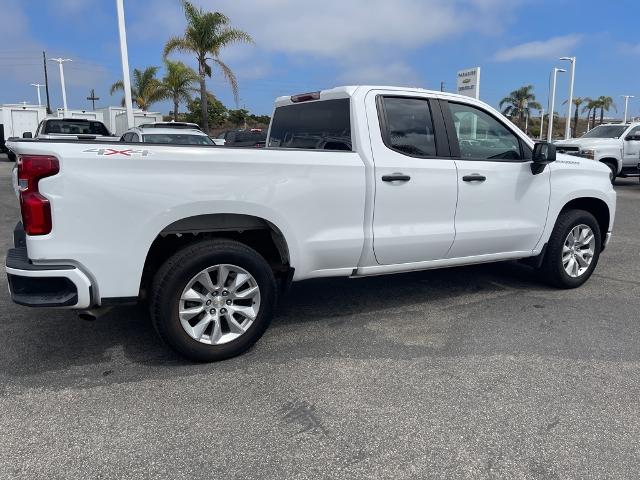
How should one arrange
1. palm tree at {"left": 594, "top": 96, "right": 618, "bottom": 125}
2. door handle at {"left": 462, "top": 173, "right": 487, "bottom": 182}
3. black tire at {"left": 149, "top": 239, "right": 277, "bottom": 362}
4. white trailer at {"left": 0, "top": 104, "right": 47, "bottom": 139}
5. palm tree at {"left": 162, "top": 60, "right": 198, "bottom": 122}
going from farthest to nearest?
1. palm tree at {"left": 594, "top": 96, "right": 618, "bottom": 125}
2. palm tree at {"left": 162, "top": 60, "right": 198, "bottom": 122}
3. white trailer at {"left": 0, "top": 104, "right": 47, "bottom": 139}
4. door handle at {"left": 462, "top": 173, "right": 487, "bottom": 182}
5. black tire at {"left": 149, "top": 239, "right": 277, "bottom": 362}

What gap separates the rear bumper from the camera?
3188 mm

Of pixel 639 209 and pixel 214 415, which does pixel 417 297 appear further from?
pixel 639 209

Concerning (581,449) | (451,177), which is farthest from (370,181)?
(581,449)

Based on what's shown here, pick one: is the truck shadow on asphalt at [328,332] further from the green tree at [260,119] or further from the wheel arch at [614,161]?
the green tree at [260,119]

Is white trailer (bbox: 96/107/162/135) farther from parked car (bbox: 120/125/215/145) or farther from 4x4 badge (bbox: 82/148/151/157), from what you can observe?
4x4 badge (bbox: 82/148/151/157)

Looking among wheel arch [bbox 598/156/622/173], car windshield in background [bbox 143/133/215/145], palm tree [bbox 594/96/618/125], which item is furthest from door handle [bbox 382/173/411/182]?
palm tree [bbox 594/96/618/125]

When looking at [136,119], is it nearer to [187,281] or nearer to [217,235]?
[217,235]

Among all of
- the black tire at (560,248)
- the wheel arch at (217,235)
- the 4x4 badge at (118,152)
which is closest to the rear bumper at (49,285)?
the wheel arch at (217,235)

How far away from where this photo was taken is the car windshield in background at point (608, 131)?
1659 centimetres

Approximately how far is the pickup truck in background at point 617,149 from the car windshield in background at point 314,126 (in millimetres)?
12775

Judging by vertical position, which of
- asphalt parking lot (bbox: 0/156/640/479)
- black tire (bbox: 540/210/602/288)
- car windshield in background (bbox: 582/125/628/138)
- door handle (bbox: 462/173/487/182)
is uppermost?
car windshield in background (bbox: 582/125/628/138)

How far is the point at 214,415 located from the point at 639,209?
459 inches

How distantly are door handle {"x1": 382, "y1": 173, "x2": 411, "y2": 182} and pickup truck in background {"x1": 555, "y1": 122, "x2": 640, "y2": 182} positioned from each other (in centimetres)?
1327

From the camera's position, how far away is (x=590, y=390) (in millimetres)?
3414
